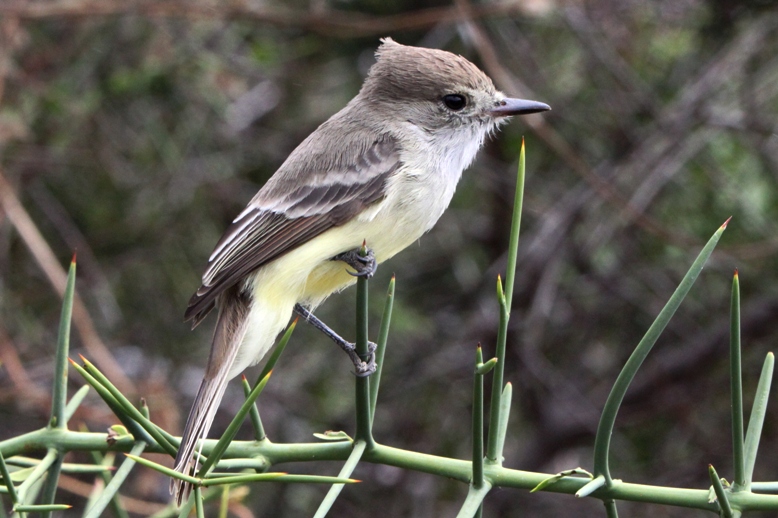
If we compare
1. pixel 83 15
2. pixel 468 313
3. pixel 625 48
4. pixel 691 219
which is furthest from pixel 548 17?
pixel 83 15

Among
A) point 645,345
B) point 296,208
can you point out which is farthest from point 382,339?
point 296,208

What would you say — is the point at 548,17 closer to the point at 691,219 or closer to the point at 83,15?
the point at 691,219

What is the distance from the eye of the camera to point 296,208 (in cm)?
309

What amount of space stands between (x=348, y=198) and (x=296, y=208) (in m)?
0.21

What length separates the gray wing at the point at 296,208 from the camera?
2.91 metres

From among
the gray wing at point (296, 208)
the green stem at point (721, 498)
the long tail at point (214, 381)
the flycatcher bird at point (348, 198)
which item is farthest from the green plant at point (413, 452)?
the gray wing at point (296, 208)

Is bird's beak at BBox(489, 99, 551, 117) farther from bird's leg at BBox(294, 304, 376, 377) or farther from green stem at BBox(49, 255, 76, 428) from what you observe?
green stem at BBox(49, 255, 76, 428)

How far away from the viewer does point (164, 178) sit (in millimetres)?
5309

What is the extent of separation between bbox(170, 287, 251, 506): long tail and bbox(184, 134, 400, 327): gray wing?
0.30 ft

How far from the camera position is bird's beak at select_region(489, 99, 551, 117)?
3016 mm

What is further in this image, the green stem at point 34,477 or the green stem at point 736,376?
the green stem at point 34,477

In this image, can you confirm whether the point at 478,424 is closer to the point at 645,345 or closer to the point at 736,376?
the point at 645,345

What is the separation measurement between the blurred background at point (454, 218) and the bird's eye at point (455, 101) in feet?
4.84

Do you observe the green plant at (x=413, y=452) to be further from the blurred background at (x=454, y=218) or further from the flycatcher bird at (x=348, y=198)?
the blurred background at (x=454, y=218)
